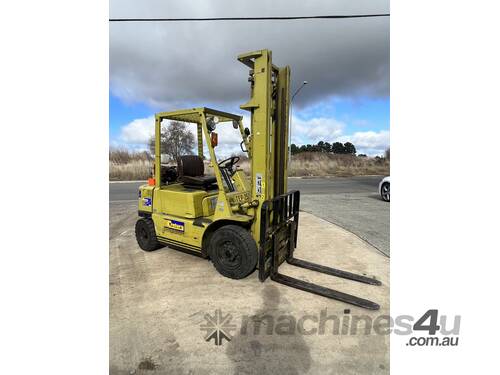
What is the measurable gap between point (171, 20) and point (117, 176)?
763 inches

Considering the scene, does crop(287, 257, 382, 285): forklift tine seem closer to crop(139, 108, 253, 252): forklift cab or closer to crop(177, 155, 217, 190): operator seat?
crop(139, 108, 253, 252): forklift cab

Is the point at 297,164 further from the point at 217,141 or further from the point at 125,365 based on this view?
the point at 125,365

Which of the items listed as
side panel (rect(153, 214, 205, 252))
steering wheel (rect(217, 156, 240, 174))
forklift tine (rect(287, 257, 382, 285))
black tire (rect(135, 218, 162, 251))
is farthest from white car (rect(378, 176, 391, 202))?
black tire (rect(135, 218, 162, 251))

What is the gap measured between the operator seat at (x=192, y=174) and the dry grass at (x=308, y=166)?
9.68m

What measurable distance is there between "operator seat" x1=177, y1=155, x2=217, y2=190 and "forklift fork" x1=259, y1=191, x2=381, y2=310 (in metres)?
1.29

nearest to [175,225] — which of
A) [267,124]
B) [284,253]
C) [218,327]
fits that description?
[284,253]

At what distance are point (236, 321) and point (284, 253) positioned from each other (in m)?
1.70

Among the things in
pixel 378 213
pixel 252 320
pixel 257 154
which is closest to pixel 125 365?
pixel 252 320

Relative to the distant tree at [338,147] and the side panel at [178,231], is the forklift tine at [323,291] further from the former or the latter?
the distant tree at [338,147]

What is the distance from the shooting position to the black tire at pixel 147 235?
4.85 metres

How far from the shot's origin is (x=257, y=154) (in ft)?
12.6

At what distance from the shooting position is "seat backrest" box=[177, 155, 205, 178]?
472 centimetres

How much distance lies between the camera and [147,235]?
4914 mm

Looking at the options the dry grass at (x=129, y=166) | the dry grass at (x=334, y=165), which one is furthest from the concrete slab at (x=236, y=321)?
the dry grass at (x=334, y=165)
